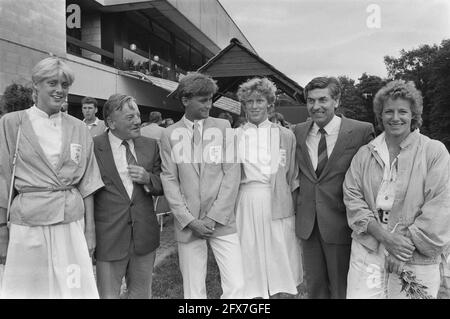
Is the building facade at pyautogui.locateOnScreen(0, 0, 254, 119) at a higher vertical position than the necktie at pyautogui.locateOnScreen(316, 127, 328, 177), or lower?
higher

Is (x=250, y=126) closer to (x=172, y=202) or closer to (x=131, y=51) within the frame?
(x=172, y=202)

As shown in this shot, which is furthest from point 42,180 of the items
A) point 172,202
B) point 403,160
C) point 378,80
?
point 378,80

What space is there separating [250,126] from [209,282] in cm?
203

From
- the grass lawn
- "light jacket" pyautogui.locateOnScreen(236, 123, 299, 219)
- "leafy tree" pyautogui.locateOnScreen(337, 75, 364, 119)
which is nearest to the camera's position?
"light jacket" pyautogui.locateOnScreen(236, 123, 299, 219)

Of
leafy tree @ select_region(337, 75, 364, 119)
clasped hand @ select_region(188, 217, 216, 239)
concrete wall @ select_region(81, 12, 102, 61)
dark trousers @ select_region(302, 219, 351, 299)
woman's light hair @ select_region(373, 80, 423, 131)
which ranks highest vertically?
concrete wall @ select_region(81, 12, 102, 61)

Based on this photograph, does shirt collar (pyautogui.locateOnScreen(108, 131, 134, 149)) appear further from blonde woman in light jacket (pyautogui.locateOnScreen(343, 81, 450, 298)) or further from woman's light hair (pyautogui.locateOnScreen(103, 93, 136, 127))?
blonde woman in light jacket (pyautogui.locateOnScreen(343, 81, 450, 298))

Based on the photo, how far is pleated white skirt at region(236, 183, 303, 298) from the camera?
2885 millimetres

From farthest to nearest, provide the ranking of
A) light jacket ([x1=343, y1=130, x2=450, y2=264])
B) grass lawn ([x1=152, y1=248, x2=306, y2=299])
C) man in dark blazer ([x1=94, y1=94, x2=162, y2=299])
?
grass lawn ([x1=152, y1=248, x2=306, y2=299]) → man in dark blazer ([x1=94, y1=94, x2=162, y2=299]) → light jacket ([x1=343, y1=130, x2=450, y2=264])

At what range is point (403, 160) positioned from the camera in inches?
88.1

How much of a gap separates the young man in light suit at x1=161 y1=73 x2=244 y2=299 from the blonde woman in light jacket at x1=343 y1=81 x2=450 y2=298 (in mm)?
869

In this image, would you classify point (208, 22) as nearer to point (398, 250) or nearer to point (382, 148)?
point (382, 148)

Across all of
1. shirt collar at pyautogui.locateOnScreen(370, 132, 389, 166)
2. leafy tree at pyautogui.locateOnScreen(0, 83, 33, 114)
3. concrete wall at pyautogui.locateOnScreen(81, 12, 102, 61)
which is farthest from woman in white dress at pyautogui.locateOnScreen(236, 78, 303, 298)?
concrete wall at pyautogui.locateOnScreen(81, 12, 102, 61)

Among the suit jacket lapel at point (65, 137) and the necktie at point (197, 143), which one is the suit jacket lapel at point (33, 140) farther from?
the necktie at point (197, 143)

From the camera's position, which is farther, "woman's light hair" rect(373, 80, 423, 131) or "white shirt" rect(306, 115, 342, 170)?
"white shirt" rect(306, 115, 342, 170)
